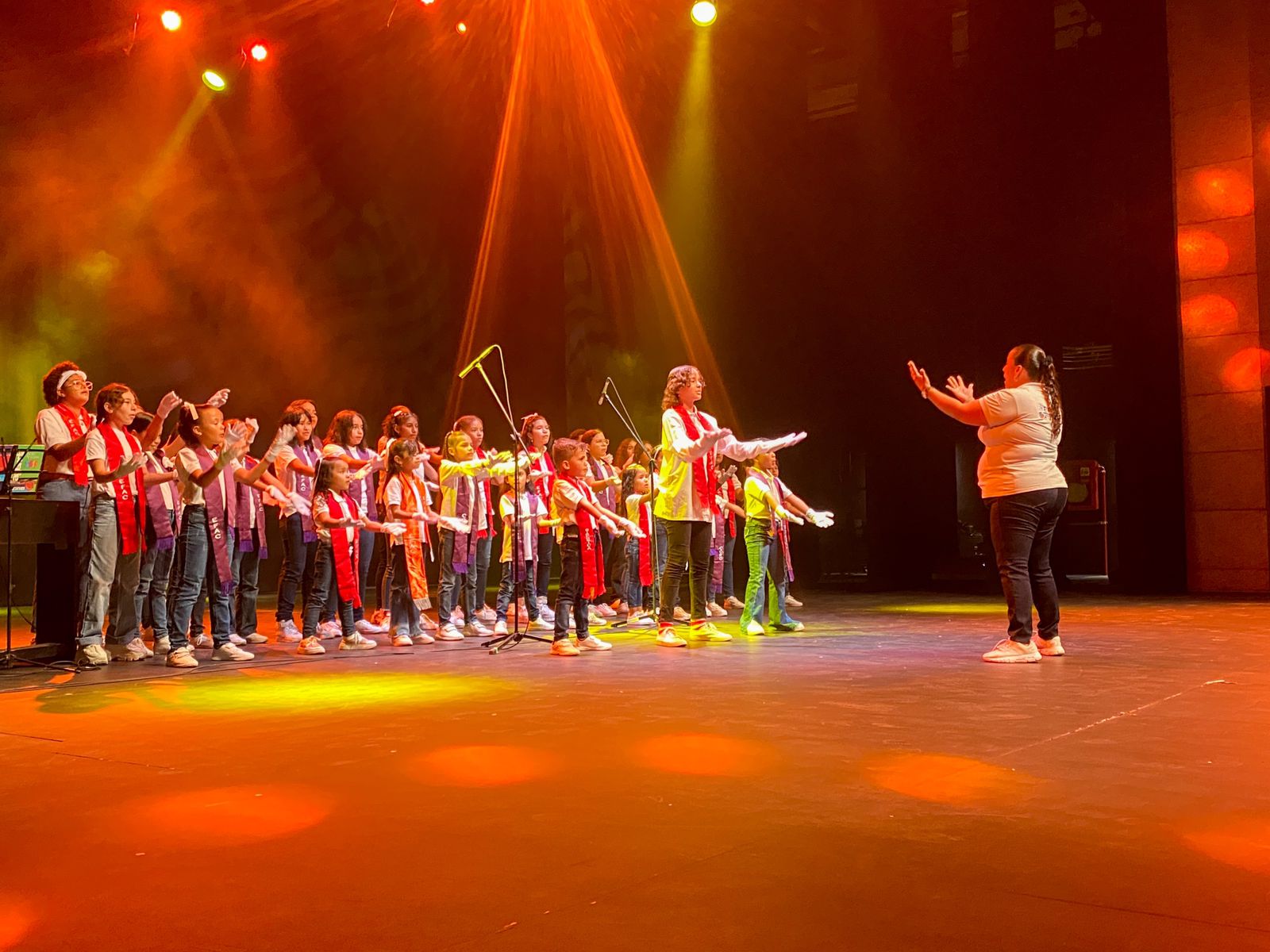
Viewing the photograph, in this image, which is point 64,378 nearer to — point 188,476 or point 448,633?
point 188,476

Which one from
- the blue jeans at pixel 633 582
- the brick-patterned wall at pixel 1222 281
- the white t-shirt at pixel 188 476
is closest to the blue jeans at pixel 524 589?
the blue jeans at pixel 633 582

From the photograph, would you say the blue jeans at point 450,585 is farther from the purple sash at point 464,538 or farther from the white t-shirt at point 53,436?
the white t-shirt at point 53,436

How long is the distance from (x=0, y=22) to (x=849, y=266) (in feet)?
29.7

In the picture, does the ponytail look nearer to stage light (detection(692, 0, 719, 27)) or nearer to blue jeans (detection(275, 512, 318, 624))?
blue jeans (detection(275, 512, 318, 624))

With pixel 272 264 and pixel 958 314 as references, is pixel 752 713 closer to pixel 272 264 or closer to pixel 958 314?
pixel 272 264

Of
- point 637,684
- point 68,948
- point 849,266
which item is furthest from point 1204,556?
point 68,948

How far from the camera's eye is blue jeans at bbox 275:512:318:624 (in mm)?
7484

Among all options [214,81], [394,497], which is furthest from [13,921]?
[214,81]

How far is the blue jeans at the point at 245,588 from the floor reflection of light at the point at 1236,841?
6.14m

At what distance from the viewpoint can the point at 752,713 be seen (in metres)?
4.07

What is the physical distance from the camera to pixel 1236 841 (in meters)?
2.37

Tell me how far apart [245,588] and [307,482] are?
1.12 metres

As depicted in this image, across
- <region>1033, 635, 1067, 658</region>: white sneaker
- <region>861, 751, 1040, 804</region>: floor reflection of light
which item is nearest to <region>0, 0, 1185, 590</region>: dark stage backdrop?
<region>1033, 635, 1067, 658</region>: white sneaker

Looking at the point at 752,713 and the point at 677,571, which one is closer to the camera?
the point at 752,713
